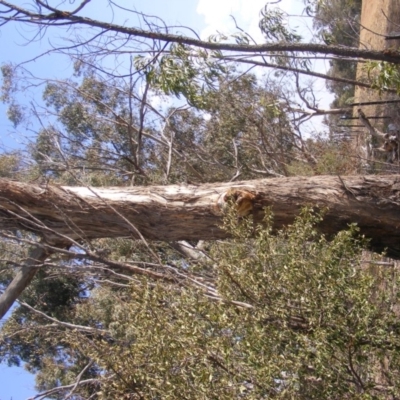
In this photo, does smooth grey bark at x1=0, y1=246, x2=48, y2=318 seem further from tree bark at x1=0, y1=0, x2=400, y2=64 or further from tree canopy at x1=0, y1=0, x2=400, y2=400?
tree bark at x1=0, y1=0, x2=400, y2=64

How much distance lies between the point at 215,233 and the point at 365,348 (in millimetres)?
1825

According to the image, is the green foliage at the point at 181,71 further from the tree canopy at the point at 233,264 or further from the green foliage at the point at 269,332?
the green foliage at the point at 269,332

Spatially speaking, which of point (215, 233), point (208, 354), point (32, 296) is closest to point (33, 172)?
point (32, 296)

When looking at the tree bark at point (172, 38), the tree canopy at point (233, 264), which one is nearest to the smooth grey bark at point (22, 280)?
the tree canopy at point (233, 264)

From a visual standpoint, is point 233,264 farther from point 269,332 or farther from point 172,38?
point 172,38

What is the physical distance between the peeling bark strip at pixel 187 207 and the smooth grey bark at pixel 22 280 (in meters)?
0.19

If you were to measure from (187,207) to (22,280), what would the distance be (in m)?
1.58

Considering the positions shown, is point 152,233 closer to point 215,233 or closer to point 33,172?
point 215,233

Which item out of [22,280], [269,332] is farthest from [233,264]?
[22,280]

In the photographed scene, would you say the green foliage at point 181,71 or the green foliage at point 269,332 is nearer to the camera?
the green foliage at point 269,332

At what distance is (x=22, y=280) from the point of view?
5.20m

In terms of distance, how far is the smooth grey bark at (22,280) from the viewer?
5.07 meters

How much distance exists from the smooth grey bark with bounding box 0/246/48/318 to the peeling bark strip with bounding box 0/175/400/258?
19 centimetres

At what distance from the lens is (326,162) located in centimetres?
912
